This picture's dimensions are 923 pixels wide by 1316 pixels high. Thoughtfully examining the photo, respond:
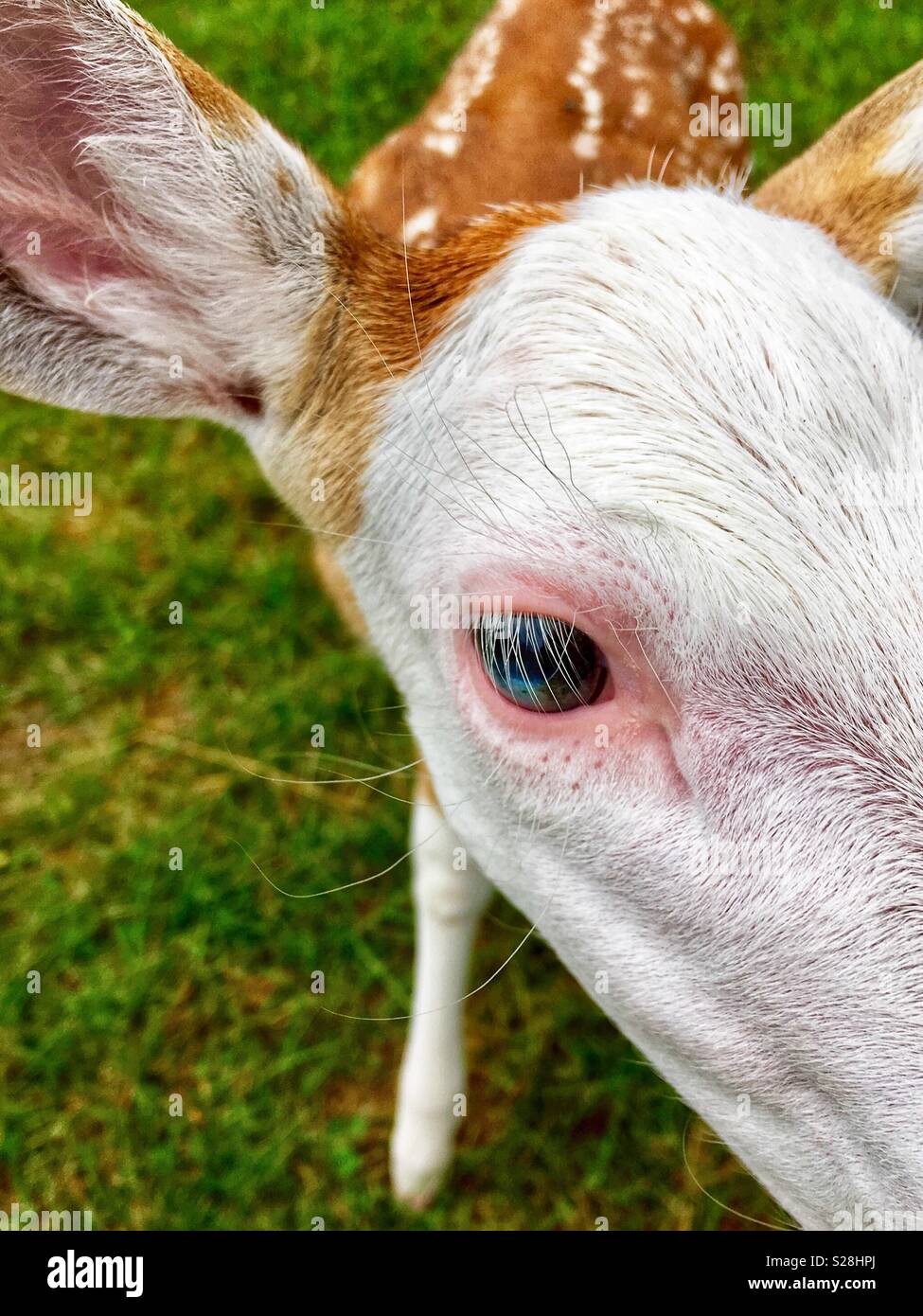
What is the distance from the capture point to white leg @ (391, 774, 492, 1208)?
303cm

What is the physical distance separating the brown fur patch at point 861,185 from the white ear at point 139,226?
923 millimetres

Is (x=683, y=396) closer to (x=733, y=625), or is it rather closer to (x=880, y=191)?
(x=733, y=625)

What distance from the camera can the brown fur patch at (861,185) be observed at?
2008 millimetres

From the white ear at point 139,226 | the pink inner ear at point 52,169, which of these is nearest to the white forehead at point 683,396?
the white ear at point 139,226

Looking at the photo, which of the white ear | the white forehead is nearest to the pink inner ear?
the white ear

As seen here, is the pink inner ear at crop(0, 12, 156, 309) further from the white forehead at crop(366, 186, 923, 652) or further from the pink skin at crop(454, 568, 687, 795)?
the pink skin at crop(454, 568, 687, 795)

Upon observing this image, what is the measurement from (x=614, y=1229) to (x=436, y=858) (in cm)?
126

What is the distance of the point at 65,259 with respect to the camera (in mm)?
1928

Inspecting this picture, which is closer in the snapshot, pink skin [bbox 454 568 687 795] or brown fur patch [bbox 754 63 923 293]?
pink skin [bbox 454 568 687 795]

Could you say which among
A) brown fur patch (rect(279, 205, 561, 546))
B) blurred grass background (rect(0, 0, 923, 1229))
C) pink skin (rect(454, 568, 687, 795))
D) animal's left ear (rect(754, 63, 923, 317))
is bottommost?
blurred grass background (rect(0, 0, 923, 1229))

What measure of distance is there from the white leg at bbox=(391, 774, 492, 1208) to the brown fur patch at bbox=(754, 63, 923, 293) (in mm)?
1756

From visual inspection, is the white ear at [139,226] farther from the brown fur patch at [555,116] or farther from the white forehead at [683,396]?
the brown fur patch at [555,116]
